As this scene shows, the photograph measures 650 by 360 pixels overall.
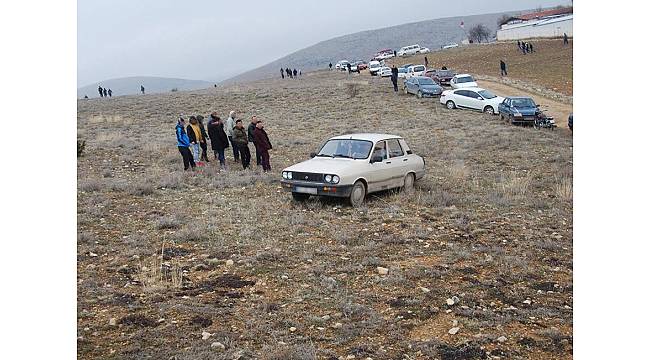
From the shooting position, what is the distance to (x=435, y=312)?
6184mm

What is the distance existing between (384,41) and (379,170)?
577ft

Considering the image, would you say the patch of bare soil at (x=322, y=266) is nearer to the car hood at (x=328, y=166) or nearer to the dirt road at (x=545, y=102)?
the car hood at (x=328, y=166)

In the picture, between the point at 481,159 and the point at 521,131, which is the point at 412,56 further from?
the point at 481,159

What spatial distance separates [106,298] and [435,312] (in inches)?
152

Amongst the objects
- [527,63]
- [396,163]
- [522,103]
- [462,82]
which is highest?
[527,63]

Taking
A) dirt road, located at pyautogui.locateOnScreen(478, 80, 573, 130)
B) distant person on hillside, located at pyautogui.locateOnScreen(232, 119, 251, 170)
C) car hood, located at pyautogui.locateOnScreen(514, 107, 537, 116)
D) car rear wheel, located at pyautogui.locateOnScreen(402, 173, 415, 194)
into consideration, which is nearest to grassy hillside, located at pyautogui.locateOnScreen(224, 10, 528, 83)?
dirt road, located at pyautogui.locateOnScreen(478, 80, 573, 130)

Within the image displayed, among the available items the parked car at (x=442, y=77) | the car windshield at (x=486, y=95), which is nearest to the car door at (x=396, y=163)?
the car windshield at (x=486, y=95)

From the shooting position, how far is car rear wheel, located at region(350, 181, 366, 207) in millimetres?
10883

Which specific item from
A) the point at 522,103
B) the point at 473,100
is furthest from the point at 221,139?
the point at 473,100

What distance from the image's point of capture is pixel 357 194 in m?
11.0

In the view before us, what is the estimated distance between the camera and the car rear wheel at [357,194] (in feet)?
35.7

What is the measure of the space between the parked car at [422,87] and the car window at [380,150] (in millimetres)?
21182

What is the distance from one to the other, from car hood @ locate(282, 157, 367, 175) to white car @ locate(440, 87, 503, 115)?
1748 centimetres

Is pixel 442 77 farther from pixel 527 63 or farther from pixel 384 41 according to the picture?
pixel 384 41
